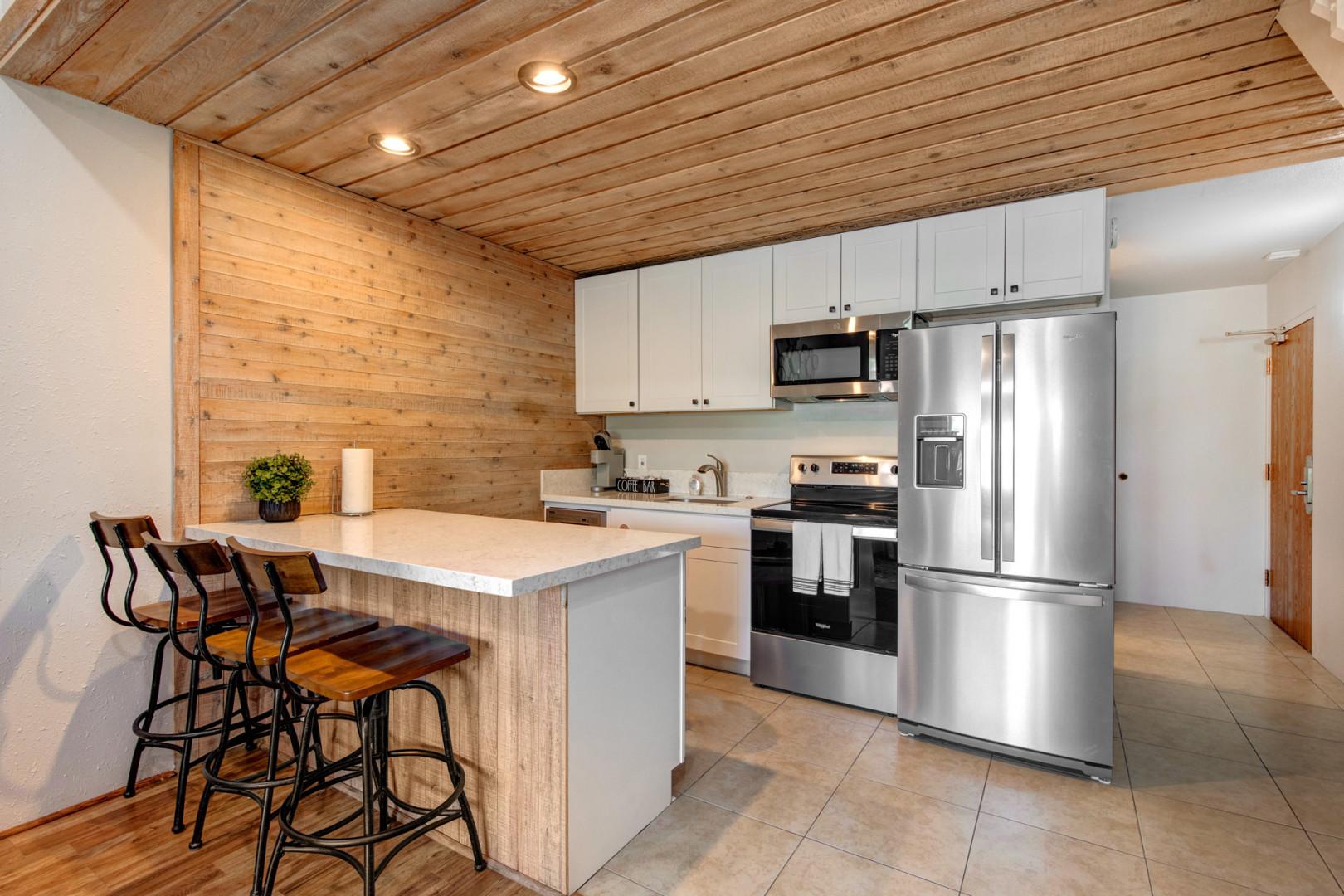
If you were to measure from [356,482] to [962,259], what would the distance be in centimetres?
289

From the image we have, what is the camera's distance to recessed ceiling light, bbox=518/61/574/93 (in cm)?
190

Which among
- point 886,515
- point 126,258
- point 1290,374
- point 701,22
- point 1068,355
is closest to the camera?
point 701,22

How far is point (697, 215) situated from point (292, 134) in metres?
1.73

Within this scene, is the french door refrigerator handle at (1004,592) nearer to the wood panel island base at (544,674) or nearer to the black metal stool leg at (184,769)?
the wood panel island base at (544,674)

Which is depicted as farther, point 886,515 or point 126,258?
point 886,515

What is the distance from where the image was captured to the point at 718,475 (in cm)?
402

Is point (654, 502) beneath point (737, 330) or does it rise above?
beneath

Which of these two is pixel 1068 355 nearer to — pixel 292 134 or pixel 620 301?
pixel 620 301

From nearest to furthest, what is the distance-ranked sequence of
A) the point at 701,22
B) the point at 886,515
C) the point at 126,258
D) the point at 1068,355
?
the point at 701,22 → the point at 126,258 → the point at 1068,355 → the point at 886,515

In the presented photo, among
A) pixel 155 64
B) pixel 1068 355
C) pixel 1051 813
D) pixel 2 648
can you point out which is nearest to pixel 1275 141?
pixel 1068 355

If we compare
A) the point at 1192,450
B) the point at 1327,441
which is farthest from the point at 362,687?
the point at 1192,450

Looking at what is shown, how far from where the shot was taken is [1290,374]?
13.4 ft

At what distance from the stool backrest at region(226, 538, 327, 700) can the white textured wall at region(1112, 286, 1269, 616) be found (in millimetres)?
5616

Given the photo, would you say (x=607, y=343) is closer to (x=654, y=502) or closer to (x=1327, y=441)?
(x=654, y=502)
